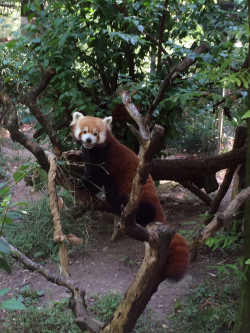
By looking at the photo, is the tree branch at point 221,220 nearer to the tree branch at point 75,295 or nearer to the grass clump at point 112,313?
the tree branch at point 75,295

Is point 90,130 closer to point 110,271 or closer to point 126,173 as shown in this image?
point 126,173

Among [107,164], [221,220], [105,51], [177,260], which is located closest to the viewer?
[221,220]

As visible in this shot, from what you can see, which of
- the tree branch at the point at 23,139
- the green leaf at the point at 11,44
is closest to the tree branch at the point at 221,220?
the tree branch at the point at 23,139

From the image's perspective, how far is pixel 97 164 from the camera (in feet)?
9.74

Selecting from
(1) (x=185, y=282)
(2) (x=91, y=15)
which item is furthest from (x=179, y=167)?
(2) (x=91, y=15)

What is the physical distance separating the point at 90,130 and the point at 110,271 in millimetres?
1570

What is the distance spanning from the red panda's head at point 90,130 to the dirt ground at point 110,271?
71 cm

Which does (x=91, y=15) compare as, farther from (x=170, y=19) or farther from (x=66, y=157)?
(x=66, y=157)

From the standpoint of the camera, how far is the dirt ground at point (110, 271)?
3.56 m

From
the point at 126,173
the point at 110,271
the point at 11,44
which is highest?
the point at 11,44

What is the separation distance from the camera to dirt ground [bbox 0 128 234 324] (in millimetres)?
3564

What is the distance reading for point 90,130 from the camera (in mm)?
3111

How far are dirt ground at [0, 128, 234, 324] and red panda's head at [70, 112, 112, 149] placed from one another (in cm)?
71

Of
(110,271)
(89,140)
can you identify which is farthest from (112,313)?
(89,140)
